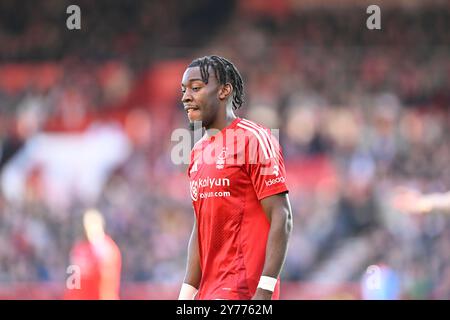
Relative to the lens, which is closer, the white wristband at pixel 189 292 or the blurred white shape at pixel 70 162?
the white wristband at pixel 189 292

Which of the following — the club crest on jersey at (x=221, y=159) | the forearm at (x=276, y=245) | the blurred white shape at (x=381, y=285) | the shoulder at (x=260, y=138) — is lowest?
the blurred white shape at (x=381, y=285)

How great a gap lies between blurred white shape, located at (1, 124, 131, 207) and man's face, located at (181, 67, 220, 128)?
543 inches

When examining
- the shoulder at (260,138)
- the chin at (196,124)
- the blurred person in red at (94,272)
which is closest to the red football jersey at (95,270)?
the blurred person in red at (94,272)

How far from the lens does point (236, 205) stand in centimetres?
568

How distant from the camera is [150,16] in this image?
888 inches

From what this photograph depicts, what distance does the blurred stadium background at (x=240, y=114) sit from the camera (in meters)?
17.5

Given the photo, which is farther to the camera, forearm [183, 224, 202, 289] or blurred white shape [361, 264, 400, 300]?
blurred white shape [361, 264, 400, 300]

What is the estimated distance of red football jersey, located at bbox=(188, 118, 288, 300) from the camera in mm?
5590

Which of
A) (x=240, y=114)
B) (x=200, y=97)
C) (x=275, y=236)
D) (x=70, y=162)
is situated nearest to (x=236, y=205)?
(x=275, y=236)

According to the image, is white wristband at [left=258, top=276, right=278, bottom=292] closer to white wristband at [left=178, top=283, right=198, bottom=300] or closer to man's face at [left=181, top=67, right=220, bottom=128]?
white wristband at [left=178, top=283, right=198, bottom=300]

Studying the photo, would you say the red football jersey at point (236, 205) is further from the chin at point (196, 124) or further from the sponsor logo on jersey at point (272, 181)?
the chin at point (196, 124)

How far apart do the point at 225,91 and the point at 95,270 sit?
310 inches

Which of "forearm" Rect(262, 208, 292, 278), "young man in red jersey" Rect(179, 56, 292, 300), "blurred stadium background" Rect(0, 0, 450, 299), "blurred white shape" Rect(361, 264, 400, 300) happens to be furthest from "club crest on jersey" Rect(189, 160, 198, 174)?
"blurred stadium background" Rect(0, 0, 450, 299)

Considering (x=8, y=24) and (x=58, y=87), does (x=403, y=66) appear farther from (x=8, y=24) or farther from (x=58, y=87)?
(x=8, y=24)
